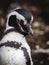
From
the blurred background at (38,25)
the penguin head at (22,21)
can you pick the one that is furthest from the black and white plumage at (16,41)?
the blurred background at (38,25)

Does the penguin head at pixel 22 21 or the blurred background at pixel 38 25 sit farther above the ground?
the penguin head at pixel 22 21

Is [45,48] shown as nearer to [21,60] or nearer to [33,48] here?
[33,48]

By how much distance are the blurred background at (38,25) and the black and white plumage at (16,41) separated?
2.68 feet

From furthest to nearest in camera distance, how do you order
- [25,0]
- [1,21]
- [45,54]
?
[25,0]
[1,21]
[45,54]

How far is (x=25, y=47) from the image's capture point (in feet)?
9.74

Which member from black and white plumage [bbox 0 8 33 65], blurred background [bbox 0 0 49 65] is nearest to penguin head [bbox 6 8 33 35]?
black and white plumage [bbox 0 8 33 65]

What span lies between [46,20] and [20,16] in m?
2.05

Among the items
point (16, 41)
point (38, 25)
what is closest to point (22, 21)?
point (16, 41)

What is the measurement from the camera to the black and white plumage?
2.92 meters

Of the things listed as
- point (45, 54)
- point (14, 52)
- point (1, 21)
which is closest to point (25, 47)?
point (14, 52)

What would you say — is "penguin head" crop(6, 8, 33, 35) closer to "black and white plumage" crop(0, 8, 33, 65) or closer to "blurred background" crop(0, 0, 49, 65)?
"black and white plumage" crop(0, 8, 33, 65)

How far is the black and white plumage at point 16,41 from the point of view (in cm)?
292

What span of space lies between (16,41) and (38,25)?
1.94m

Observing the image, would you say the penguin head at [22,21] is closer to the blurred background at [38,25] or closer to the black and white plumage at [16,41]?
the black and white plumage at [16,41]
